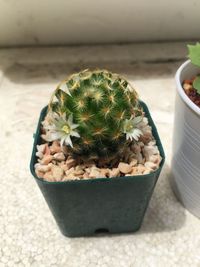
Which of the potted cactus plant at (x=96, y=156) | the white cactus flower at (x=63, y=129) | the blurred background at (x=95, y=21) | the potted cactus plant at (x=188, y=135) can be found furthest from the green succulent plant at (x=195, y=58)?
the blurred background at (x=95, y=21)

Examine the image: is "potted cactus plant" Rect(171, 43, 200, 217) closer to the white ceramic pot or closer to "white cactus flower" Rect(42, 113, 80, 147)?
the white ceramic pot

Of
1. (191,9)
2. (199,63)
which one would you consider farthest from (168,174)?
(191,9)

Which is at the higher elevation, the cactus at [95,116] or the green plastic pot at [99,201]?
the cactus at [95,116]

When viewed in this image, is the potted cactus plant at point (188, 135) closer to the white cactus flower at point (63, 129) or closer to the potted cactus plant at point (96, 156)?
the potted cactus plant at point (96, 156)

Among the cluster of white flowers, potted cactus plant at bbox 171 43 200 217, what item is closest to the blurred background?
potted cactus plant at bbox 171 43 200 217

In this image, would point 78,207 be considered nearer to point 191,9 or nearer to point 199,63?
point 199,63

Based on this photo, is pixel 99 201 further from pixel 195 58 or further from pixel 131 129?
pixel 195 58

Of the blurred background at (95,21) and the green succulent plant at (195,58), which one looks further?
the blurred background at (95,21)
